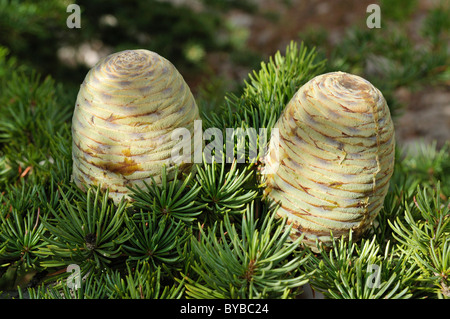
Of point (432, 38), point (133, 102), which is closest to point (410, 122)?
point (432, 38)

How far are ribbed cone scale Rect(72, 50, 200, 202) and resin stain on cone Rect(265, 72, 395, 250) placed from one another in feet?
0.40

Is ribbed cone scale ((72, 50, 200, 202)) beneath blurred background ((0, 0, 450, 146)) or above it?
beneath

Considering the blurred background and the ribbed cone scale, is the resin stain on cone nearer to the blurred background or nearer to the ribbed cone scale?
the ribbed cone scale

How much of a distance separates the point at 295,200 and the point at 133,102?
21 centimetres

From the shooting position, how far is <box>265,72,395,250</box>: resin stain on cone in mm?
414

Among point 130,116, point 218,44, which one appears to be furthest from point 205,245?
point 218,44

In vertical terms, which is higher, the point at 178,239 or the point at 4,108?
the point at 4,108

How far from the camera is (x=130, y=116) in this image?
1.40 feet

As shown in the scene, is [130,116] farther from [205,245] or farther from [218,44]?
[218,44]

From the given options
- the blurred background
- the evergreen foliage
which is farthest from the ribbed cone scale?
the blurred background

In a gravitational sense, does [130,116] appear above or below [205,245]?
above

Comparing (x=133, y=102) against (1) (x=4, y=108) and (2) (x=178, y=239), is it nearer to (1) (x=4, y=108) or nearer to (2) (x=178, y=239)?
(2) (x=178, y=239)

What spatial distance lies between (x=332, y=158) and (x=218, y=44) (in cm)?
115

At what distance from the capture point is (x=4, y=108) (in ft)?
2.28
